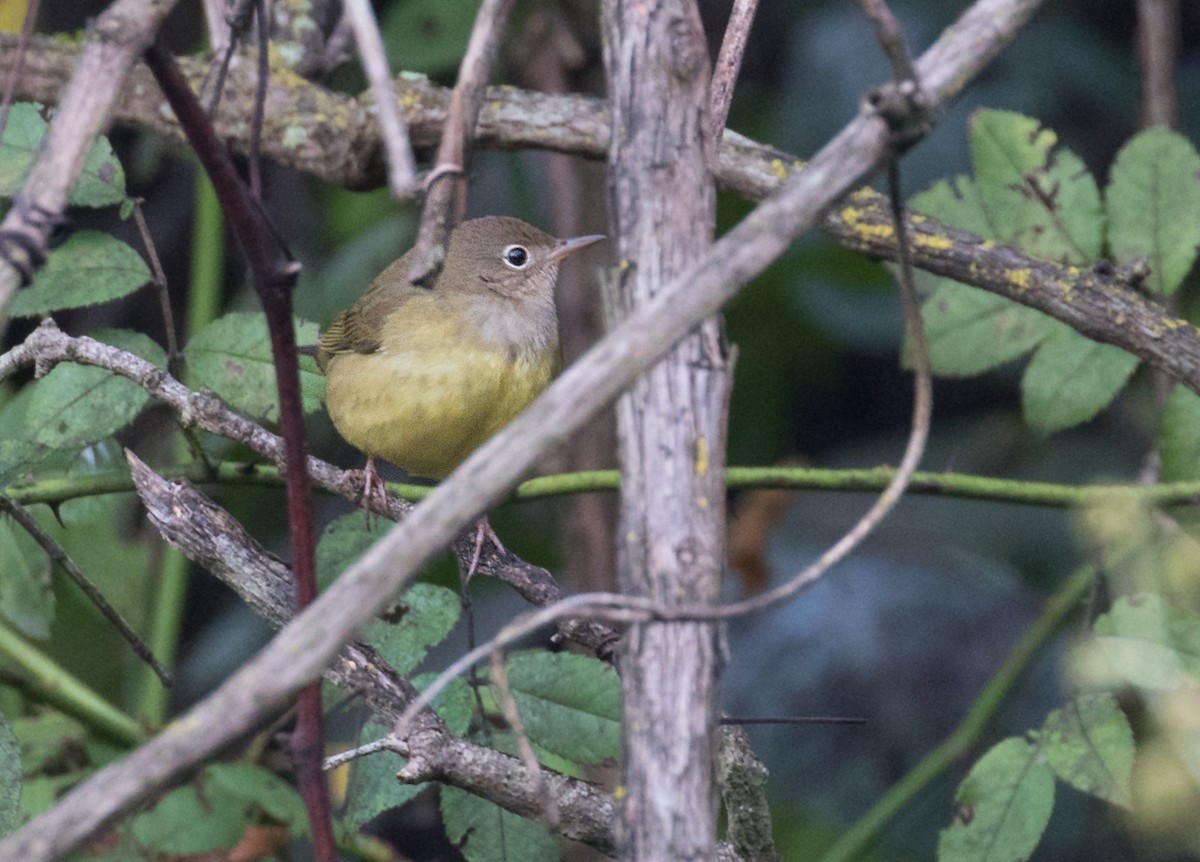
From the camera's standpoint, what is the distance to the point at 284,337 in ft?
4.54

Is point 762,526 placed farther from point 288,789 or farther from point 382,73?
point 382,73

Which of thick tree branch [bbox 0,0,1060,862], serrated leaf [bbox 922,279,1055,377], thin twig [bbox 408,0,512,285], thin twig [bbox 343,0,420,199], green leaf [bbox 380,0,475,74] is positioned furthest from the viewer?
green leaf [bbox 380,0,475,74]

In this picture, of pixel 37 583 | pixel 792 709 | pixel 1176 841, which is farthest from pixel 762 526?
pixel 37 583

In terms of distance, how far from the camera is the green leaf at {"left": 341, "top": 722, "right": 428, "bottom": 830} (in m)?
2.12

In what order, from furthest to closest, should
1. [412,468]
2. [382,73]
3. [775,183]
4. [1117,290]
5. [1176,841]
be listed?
[412,468] → [1176,841] → [775,183] → [1117,290] → [382,73]

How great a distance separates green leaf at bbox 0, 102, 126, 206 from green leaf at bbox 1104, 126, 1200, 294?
77.4 inches

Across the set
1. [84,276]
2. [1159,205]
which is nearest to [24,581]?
[84,276]

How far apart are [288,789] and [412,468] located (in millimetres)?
852

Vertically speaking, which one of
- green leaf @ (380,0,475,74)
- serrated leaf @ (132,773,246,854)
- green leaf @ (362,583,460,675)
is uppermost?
green leaf @ (380,0,475,74)

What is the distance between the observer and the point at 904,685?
4145mm

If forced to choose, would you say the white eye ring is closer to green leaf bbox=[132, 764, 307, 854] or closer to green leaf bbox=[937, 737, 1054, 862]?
green leaf bbox=[132, 764, 307, 854]

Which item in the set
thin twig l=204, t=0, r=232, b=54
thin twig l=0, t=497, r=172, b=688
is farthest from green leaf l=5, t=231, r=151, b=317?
thin twig l=204, t=0, r=232, b=54

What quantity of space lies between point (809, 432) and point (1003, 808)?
3.37 meters

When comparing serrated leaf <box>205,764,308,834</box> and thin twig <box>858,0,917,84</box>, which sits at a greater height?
thin twig <box>858,0,917,84</box>
